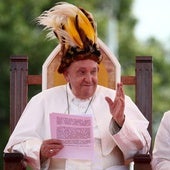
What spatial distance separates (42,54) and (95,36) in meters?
11.9

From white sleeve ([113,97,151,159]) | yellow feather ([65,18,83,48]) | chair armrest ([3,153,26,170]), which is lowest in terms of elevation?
chair armrest ([3,153,26,170])

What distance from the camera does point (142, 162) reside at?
22.9ft

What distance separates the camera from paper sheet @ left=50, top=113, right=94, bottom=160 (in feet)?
23.1

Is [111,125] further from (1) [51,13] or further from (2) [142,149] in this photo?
(1) [51,13]

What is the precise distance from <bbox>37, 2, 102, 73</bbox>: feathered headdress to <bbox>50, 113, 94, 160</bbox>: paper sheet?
531 millimetres

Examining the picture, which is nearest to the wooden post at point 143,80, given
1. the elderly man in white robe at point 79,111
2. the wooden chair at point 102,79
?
the wooden chair at point 102,79

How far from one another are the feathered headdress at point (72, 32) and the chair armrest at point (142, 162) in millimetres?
813

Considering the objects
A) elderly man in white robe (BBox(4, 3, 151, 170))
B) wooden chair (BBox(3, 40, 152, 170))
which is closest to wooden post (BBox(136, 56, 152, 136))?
wooden chair (BBox(3, 40, 152, 170))

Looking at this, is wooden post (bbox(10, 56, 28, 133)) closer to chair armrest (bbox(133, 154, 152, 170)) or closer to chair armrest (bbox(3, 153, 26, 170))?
chair armrest (bbox(3, 153, 26, 170))

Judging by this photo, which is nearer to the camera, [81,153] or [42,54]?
[81,153]

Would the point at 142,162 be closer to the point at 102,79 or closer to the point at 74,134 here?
the point at 74,134

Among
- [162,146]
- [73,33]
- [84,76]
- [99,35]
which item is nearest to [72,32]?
[73,33]

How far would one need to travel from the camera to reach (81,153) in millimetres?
7191

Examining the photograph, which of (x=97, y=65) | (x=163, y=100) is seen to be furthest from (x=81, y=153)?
(x=163, y=100)
